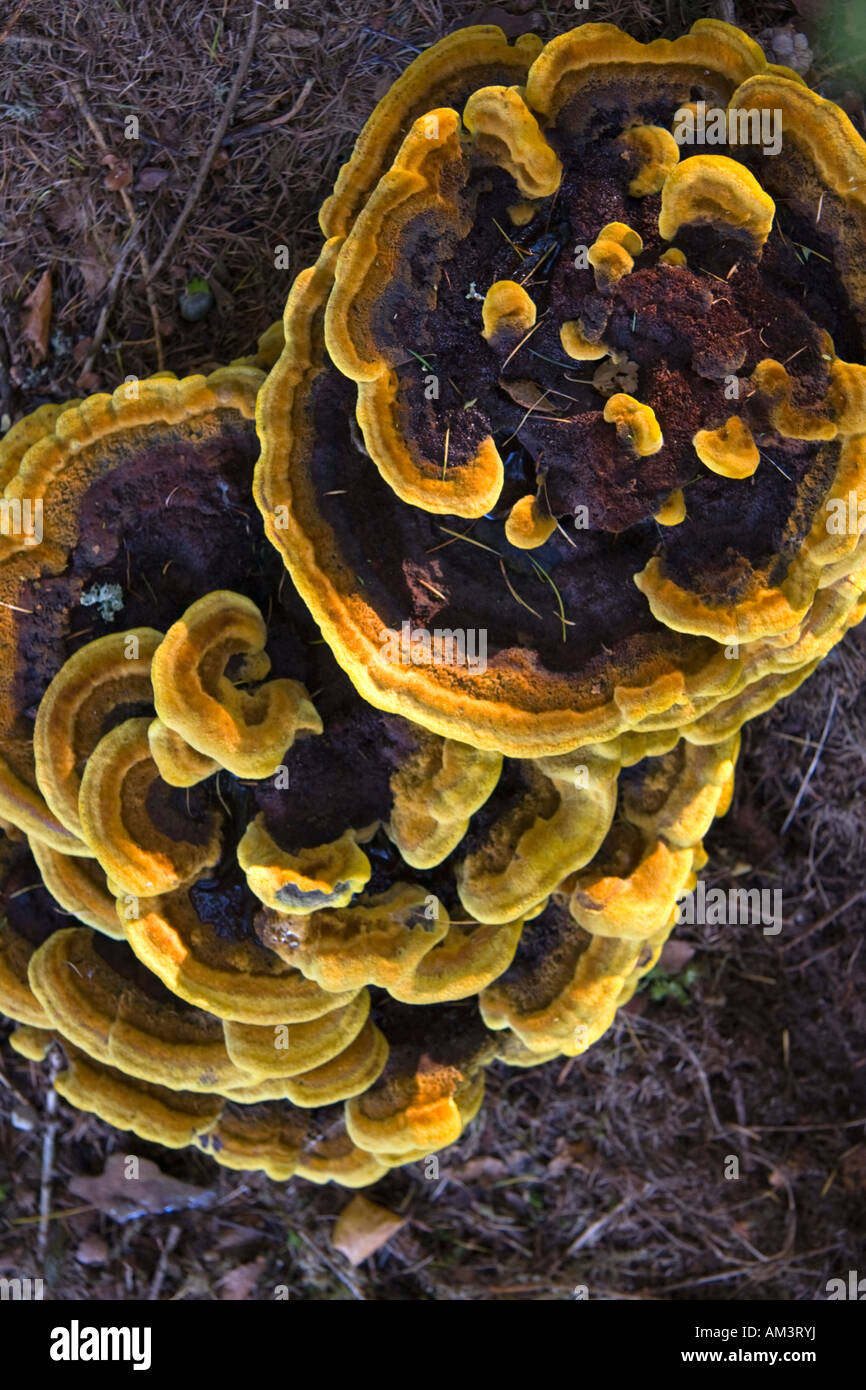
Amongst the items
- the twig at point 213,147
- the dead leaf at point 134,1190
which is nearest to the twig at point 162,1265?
the dead leaf at point 134,1190

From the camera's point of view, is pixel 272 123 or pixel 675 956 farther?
pixel 675 956

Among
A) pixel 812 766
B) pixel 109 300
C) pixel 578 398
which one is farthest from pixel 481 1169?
pixel 109 300

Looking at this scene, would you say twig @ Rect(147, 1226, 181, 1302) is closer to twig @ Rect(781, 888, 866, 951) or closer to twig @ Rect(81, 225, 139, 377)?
twig @ Rect(781, 888, 866, 951)

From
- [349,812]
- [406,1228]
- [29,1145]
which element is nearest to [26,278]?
[349,812]

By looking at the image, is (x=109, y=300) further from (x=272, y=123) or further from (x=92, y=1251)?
(x=92, y=1251)

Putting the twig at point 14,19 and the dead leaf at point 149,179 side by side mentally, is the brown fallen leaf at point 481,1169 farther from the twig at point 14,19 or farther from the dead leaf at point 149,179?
the twig at point 14,19

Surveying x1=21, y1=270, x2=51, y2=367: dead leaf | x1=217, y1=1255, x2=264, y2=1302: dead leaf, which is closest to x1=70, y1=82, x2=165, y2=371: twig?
x1=21, y1=270, x2=51, y2=367: dead leaf
